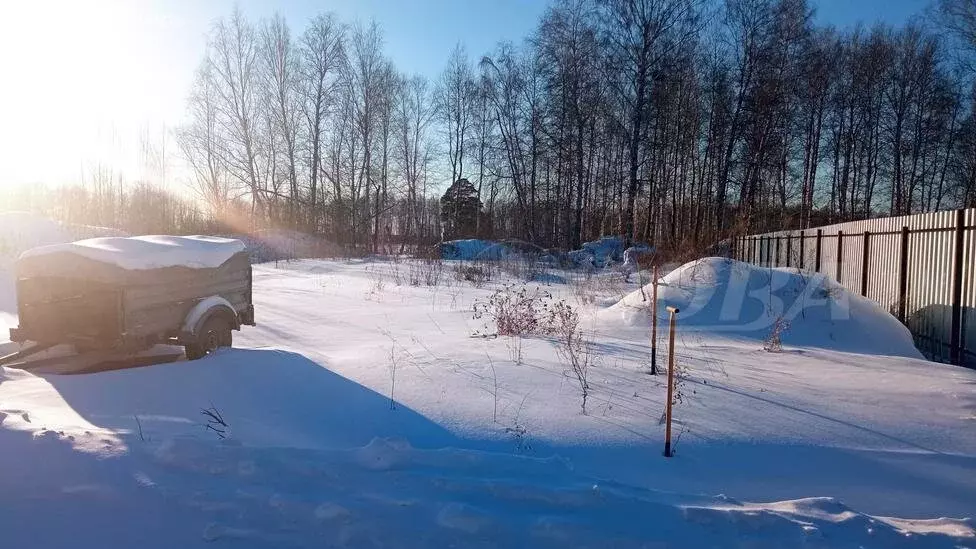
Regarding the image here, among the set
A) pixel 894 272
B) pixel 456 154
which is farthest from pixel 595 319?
pixel 456 154

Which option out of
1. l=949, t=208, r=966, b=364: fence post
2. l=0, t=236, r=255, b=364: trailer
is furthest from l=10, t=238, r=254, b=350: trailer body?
A: l=949, t=208, r=966, b=364: fence post

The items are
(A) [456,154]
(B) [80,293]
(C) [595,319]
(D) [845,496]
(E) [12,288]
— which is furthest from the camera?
(A) [456,154]

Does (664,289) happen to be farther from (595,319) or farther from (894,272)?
(894,272)

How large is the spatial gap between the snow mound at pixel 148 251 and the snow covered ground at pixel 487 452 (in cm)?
107

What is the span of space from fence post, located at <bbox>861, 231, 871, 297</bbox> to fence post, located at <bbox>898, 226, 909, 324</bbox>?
1.15m

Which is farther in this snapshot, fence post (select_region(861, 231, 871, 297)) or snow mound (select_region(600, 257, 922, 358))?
fence post (select_region(861, 231, 871, 297))

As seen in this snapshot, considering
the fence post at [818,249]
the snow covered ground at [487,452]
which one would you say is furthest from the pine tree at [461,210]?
the snow covered ground at [487,452]

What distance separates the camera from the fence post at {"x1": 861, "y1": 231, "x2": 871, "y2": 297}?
9.53 meters

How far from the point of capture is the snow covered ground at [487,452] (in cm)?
248

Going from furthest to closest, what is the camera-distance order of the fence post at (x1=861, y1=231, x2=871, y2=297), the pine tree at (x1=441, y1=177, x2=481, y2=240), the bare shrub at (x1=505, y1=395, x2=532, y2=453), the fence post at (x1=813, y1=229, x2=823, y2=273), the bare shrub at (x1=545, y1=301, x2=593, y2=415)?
the pine tree at (x1=441, y1=177, x2=481, y2=240)
the fence post at (x1=813, y1=229, x2=823, y2=273)
the fence post at (x1=861, y1=231, x2=871, y2=297)
the bare shrub at (x1=545, y1=301, x2=593, y2=415)
the bare shrub at (x1=505, y1=395, x2=532, y2=453)

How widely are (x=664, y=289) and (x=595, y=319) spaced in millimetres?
1425

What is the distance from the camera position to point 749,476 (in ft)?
10.3

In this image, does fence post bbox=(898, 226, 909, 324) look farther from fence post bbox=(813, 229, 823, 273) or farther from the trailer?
the trailer

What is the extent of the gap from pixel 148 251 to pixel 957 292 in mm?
9838
